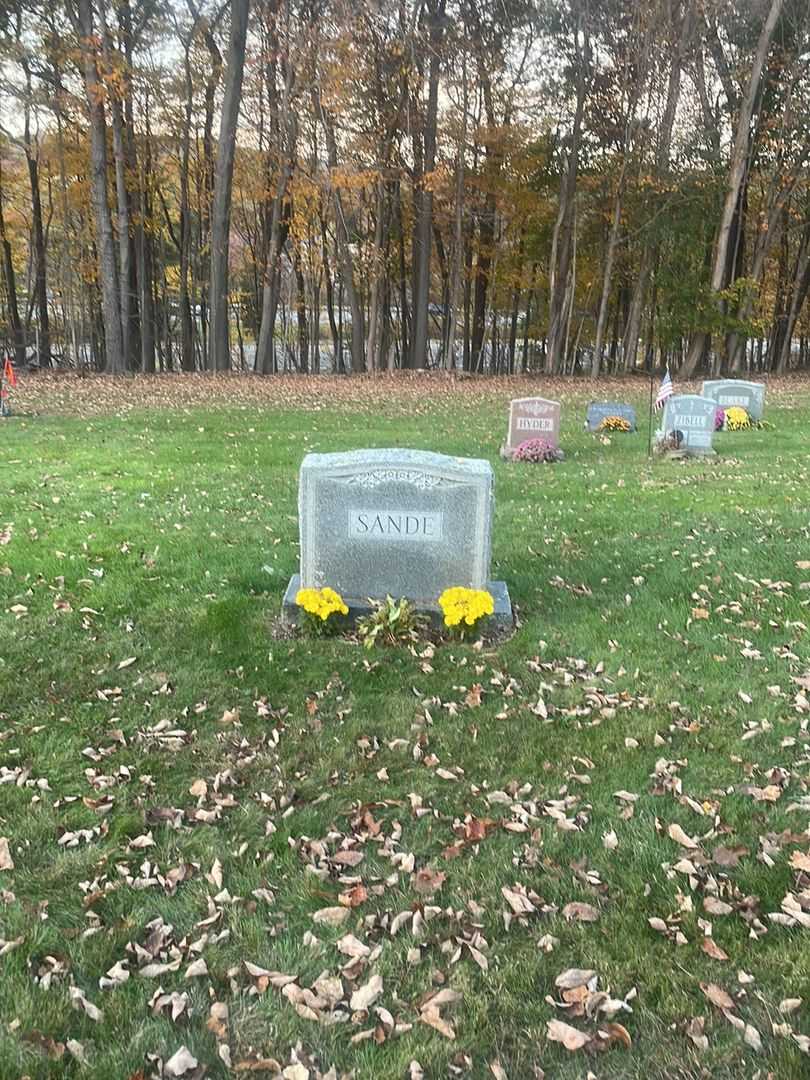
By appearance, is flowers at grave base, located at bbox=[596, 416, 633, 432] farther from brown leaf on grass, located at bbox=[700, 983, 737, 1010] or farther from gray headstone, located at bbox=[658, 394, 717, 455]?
brown leaf on grass, located at bbox=[700, 983, 737, 1010]

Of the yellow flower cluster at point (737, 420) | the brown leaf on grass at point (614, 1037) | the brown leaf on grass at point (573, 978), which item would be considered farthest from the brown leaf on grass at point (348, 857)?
the yellow flower cluster at point (737, 420)

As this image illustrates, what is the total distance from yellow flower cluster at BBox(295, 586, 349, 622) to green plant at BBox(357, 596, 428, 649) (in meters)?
0.20

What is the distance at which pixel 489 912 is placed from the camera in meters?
2.99

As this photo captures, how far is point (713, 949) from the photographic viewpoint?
109 inches

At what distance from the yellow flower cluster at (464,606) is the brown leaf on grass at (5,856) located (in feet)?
9.34

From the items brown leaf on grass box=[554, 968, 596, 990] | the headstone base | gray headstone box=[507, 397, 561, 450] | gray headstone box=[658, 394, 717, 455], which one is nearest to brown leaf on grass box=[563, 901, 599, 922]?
brown leaf on grass box=[554, 968, 596, 990]

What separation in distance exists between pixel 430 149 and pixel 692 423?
626 inches

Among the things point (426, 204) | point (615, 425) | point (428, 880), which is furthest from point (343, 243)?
point (428, 880)

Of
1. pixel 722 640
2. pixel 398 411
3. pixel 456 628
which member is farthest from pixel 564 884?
pixel 398 411

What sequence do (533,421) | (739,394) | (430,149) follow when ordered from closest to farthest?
(533,421)
(739,394)
(430,149)

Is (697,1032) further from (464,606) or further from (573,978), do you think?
(464,606)

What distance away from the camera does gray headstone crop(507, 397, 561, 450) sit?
40.5ft

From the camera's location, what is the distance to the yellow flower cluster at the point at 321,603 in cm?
527

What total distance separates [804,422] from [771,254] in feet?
71.6
